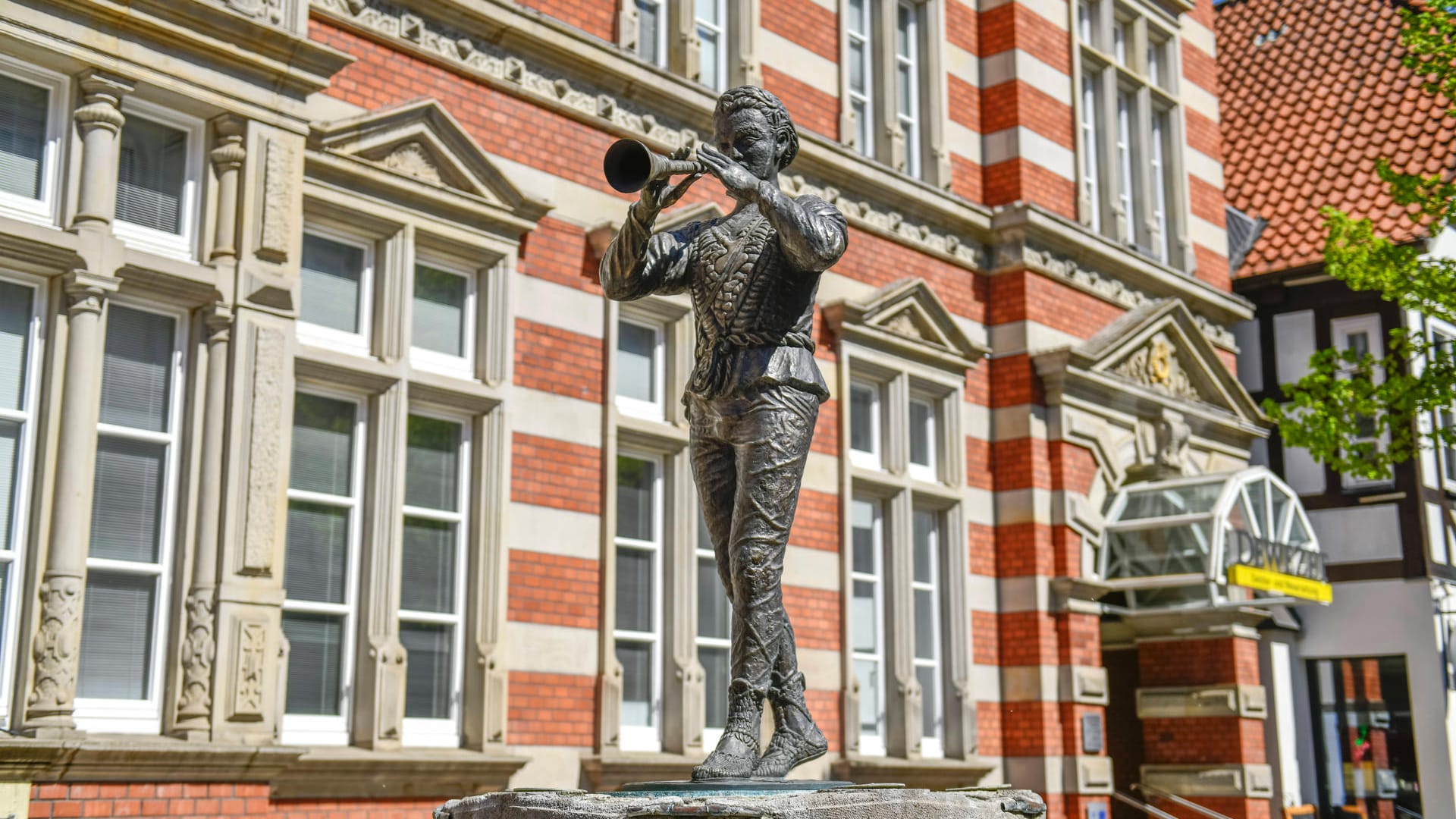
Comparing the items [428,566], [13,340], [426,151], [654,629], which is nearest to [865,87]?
[426,151]

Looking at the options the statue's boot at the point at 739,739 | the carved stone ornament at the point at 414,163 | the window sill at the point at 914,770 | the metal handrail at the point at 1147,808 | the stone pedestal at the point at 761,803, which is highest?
the carved stone ornament at the point at 414,163

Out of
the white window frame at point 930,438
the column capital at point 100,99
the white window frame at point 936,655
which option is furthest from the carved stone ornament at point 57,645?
the white window frame at point 930,438

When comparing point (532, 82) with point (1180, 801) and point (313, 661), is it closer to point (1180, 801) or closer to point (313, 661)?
point (313, 661)

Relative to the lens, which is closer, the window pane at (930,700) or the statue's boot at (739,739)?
the statue's boot at (739,739)

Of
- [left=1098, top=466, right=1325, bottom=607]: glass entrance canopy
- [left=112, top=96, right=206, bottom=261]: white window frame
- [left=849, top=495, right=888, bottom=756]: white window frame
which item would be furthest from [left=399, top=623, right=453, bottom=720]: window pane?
[left=1098, top=466, right=1325, bottom=607]: glass entrance canopy

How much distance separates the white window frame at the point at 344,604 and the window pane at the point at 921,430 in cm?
598

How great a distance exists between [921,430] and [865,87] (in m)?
3.23

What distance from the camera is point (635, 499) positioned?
11.8 metres

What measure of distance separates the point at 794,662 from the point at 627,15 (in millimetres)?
7631

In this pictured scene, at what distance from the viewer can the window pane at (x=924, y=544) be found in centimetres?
1432


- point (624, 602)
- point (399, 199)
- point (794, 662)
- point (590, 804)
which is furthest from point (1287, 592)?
point (590, 804)

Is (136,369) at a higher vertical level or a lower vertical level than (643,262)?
higher

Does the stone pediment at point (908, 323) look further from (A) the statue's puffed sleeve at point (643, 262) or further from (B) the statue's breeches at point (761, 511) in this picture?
(B) the statue's breeches at point (761, 511)

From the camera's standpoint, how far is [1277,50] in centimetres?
2253
